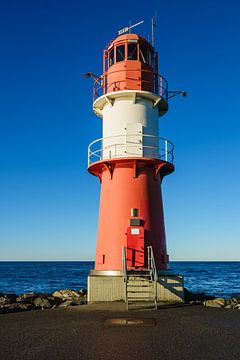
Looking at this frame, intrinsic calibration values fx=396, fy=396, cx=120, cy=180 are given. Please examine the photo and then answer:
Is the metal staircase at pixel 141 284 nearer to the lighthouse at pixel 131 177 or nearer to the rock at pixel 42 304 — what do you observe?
the lighthouse at pixel 131 177

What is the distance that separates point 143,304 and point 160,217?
3770 millimetres

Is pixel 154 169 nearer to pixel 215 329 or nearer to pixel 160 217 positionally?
pixel 160 217

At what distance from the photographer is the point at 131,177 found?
51.1ft

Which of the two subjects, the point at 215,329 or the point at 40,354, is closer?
the point at 40,354

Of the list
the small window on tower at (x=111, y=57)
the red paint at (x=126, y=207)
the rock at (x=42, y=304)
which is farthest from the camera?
the small window on tower at (x=111, y=57)

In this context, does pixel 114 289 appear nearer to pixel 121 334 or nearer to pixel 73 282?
pixel 121 334

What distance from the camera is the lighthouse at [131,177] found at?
47.4 ft

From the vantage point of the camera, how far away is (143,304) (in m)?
13.4

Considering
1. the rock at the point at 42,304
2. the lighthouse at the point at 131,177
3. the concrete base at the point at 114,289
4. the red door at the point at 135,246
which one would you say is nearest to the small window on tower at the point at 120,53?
the lighthouse at the point at 131,177

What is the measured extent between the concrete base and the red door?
0.73 m

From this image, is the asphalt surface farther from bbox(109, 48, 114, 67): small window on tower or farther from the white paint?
bbox(109, 48, 114, 67): small window on tower

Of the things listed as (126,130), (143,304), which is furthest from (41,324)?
(126,130)

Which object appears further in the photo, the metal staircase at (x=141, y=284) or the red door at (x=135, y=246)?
the red door at (x=135, y=246)

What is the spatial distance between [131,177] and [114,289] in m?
4.29
